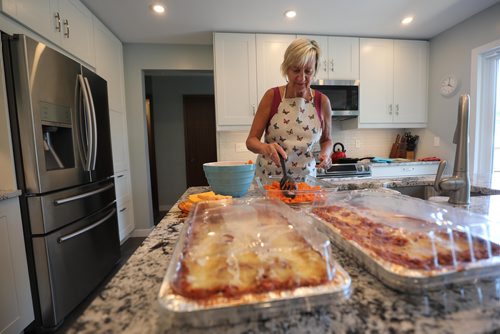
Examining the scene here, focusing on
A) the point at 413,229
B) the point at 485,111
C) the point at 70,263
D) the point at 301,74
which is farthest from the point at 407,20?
the point at 70,263

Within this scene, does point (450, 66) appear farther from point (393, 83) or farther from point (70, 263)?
point (70, 263)

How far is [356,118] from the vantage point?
296cm

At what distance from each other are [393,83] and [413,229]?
10.3 ft

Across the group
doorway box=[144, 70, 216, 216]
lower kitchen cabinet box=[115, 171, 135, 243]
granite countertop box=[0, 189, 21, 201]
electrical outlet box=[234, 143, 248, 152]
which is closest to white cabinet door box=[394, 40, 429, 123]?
electrical outlet box=[234, 143, 248, 152]

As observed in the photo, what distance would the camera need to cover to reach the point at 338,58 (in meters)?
2.82

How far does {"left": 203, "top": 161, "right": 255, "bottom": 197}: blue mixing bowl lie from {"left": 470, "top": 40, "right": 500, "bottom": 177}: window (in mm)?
2745

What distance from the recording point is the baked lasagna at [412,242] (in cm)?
37

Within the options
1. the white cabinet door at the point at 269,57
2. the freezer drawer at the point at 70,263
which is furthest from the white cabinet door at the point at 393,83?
the freezer drawer at the point at 70,263

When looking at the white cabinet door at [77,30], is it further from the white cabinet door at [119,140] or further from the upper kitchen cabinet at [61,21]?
the white cabinet door at [119,140]

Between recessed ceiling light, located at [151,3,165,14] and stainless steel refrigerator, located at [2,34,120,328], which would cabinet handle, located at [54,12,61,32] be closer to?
stainless steel refrigerator, located at [2,34,120,328]

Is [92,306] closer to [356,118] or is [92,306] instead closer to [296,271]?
[296,271]

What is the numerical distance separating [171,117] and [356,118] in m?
2.98

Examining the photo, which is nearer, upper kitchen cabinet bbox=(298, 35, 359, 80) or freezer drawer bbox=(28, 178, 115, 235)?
freezer drawer bbox=(28, 178, 115, 235)

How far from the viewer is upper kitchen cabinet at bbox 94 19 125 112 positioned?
2.36m
